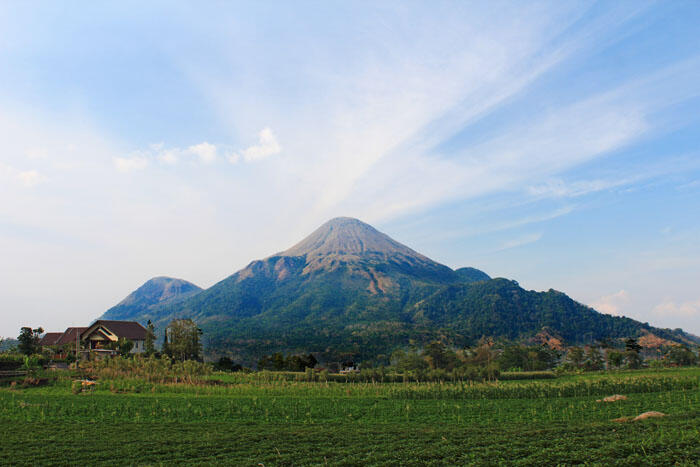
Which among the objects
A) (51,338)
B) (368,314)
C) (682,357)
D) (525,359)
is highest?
(51,338)

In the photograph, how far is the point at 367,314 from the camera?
433 ft

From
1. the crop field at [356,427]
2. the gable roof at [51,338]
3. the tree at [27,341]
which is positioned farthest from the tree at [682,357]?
the gable roof at [51,338]

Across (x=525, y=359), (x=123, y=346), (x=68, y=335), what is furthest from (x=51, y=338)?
(x=525, y=359)

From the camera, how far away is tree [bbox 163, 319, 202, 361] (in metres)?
54.2

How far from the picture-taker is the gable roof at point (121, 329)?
195ft

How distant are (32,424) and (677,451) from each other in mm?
24007

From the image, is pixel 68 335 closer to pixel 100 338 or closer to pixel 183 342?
pixel 100 338

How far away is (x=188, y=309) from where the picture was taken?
6777 inches

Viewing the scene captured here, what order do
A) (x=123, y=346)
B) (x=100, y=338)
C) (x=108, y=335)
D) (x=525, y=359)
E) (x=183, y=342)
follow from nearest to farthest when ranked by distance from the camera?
(x=123, y=346) → (x=183, y=342) → (x=100, y=338) → (x=108, y=335) → (x=525, y=359)

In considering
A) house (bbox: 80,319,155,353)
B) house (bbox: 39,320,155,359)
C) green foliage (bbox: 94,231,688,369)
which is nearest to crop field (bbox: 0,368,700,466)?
house (bbox: 39,320,155,359)

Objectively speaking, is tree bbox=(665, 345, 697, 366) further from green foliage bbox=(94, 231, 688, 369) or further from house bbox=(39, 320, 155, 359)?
house bbox=(39, 320, 155, 359)

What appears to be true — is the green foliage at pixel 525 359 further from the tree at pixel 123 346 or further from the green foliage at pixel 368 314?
the tree at pixel 123 346

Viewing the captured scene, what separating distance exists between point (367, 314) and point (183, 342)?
270 ft

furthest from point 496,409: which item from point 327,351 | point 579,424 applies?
point 327,351
